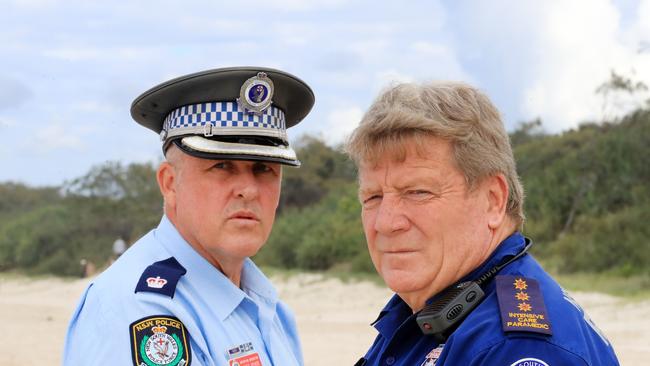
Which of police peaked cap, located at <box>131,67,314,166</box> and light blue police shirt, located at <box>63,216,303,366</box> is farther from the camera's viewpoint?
police peaked cap, located at <box>131,67,314,166</box>

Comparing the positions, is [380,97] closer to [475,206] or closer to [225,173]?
[475,206]

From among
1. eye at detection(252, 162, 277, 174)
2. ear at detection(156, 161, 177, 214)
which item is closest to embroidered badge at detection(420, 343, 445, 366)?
eye at detection(252, 162, 277, 174)

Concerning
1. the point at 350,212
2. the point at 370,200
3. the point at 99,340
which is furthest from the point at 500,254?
the point at 350,212

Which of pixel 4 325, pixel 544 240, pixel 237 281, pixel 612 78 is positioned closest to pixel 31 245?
pixel 4 325

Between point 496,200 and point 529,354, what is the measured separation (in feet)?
1.79

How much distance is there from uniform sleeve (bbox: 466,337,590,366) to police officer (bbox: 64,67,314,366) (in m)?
0.97

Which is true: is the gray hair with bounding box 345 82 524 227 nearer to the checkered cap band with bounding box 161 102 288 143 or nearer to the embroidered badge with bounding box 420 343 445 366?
the embroidered badge with bounding box 420 343 445 366

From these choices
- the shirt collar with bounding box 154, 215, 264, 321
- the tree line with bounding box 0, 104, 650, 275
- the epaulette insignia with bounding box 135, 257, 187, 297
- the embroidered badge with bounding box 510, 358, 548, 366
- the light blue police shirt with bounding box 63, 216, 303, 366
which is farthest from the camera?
the tree line with bounding box 0, 104, 650, 275

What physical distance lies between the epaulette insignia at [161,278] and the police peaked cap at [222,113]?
1.25 ft

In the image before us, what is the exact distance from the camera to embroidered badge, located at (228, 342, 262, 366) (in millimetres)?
2660

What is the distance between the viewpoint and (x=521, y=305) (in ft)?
6.68

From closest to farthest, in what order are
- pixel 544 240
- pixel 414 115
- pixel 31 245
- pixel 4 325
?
pixel 414 115, pixel 4 325, pixel 544 240, pixel 31 245

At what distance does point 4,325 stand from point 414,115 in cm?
1435

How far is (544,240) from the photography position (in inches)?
763
